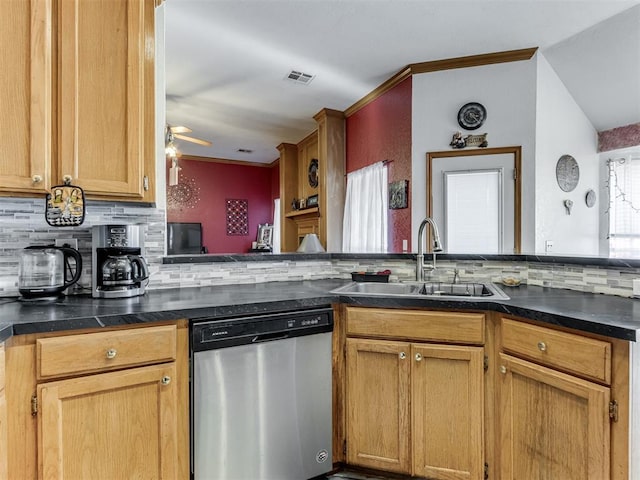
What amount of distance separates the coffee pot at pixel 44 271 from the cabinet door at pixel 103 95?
0.33 metres

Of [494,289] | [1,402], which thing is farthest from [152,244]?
[494,289]

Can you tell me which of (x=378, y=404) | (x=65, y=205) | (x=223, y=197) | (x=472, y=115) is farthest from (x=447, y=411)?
(x=223, y=197)

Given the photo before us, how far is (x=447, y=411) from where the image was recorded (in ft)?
4.97

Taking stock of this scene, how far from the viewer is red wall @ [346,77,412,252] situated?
295cm

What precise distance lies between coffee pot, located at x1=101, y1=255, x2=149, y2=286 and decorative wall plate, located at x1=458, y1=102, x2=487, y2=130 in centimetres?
240

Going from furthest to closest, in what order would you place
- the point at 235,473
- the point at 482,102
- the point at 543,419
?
the point at 482,102 → the point at 235,473 → the point at 543,419

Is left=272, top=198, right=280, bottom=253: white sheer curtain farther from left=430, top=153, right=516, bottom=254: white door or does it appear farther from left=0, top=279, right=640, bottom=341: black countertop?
left=0, top=279, right=640, bottom=341: black countertop

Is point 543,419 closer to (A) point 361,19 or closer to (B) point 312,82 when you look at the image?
(A) point 361,19

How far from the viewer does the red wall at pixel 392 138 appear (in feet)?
9.69

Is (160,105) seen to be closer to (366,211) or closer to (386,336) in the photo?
(386,336)

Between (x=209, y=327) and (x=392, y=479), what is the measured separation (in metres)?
1.12

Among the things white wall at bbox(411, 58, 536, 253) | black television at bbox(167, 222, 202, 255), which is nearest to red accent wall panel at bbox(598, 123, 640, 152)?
white wall at bbox(411, 58, 536, 253)

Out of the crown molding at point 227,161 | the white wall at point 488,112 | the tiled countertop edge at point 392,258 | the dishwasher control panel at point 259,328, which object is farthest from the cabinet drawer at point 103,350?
the crown molding at point 227,161

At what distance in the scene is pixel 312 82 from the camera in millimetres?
3189
